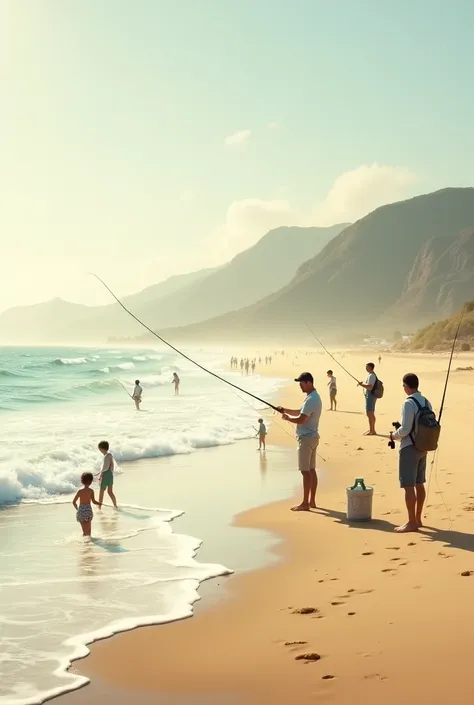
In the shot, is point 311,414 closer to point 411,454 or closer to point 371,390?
point 411,454

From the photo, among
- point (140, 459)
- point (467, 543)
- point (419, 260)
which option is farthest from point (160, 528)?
point (419, 260)

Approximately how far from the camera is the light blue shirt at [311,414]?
8867mm

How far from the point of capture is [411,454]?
298 inches

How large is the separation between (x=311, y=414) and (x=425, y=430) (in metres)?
1.82

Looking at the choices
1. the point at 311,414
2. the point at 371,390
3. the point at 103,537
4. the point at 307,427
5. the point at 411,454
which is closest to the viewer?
the point at 411,454

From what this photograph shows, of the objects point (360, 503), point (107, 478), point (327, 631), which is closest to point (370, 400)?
point (107, 478)

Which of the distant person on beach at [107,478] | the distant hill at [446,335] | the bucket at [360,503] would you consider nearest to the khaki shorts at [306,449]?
the bucket at [360,503]

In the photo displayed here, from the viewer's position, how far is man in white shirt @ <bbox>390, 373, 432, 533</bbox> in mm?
7469

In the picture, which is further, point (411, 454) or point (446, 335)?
point (446, 335)

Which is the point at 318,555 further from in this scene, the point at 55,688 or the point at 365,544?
the point at 55,688

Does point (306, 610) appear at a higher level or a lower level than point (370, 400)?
lower

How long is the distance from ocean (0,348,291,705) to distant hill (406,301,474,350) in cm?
5188

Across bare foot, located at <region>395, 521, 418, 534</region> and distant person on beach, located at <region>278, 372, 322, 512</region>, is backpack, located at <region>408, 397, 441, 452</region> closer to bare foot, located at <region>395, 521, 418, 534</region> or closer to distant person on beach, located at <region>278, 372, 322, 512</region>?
bare foot, located at <region>395, 521, 418, 534</region>

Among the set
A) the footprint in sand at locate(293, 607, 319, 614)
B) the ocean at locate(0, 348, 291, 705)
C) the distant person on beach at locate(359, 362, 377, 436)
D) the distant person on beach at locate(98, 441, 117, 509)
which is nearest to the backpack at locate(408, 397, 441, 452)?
the ocean at locate(0, 348, 291, 705)
